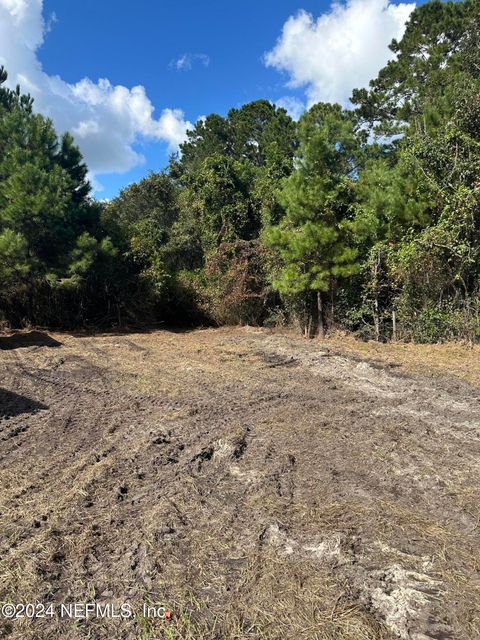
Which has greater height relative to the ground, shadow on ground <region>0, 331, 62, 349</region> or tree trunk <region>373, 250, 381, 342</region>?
tree trunk <region>373, 250, 381, 342</region>

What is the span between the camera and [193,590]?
6.49 feet

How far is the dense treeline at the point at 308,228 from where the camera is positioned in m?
8.10

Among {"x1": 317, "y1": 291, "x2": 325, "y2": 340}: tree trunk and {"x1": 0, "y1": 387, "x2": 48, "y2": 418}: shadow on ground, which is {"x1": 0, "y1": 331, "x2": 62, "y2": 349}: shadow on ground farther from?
{"x1": 317, "y1": 291, "x2": 325, "y2": 340}: tree trunk

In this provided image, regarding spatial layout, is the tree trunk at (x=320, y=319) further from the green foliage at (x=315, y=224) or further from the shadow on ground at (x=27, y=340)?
the shadow on ground at (x=27, y=340)

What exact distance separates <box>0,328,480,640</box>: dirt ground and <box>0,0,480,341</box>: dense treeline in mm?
3489

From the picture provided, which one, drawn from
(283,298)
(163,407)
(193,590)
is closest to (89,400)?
(163,407)

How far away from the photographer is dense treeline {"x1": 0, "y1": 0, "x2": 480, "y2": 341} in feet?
26.6

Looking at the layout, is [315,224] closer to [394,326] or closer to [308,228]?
[308,228]

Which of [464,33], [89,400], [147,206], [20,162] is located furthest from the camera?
[147,206]

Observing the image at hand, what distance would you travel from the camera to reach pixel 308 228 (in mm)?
8695

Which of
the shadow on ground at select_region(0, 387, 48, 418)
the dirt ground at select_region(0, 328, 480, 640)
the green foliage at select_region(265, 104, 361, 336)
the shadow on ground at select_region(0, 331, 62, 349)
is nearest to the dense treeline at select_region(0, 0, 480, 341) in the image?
the green foliage at select_region(265, 104, 361, 336)

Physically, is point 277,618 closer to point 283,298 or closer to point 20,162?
point 283,298

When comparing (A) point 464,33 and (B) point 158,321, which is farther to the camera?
(B) point 158,321

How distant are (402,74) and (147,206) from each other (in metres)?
12.1
